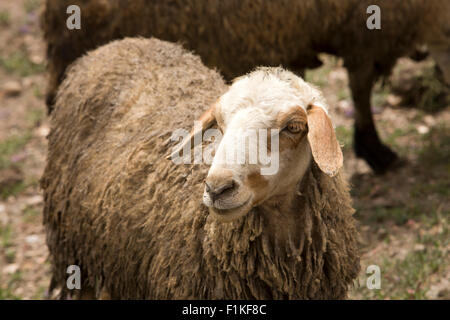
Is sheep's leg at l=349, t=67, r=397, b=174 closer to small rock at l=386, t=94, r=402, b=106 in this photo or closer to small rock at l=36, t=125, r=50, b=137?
small rock at l=386, t=94, r=402, b=106

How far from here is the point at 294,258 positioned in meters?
2.89

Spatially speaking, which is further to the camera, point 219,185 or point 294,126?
point 294,126

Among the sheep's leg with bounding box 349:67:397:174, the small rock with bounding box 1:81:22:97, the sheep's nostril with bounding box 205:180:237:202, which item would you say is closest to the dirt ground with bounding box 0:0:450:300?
the small rock with bounding box 1:81:22:97

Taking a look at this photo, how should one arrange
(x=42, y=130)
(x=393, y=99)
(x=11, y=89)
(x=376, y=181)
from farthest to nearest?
(x=11, y=89) → (x=42, y=130) → (x=393, y=99) → (x=376, y=181)

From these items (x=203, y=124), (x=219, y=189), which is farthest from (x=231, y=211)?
(x=203, y=124)

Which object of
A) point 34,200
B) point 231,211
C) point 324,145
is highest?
point 34,200

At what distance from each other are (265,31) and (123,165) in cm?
200

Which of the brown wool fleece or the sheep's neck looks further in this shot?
the brown wool fleece

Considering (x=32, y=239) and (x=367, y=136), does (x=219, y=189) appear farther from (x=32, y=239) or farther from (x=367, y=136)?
(x=367, y=136)

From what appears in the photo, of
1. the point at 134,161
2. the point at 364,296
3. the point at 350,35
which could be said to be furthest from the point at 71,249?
the point at 350,35

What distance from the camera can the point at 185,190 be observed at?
10.2 ft

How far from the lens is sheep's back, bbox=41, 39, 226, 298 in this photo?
3.18m

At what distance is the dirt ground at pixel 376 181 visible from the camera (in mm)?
4305

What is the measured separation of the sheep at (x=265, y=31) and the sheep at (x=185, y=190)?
2.51 ft
